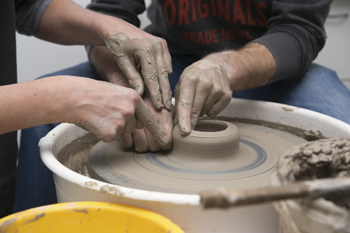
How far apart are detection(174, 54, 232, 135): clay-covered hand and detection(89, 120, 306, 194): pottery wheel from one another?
48mm

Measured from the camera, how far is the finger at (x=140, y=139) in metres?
1.02

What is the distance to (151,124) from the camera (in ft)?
3.11

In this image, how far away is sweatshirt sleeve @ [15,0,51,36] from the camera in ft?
4.64

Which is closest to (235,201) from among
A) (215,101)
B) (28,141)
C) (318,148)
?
(318,148)

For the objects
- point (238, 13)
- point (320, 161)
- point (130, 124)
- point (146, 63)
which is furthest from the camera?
point (238, 13)

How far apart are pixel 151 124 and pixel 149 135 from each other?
0.09 m

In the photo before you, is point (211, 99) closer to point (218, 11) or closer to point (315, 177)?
point (315, 177)

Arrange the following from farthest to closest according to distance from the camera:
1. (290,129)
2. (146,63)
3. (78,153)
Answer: (290,129) → (78,153) → (146,63)

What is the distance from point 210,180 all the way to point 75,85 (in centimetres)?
44

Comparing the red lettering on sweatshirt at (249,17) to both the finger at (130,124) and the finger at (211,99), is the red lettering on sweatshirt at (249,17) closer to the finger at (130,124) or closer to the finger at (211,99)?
the finger at (211,99)

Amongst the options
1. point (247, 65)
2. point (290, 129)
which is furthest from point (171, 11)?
point (290, 129)

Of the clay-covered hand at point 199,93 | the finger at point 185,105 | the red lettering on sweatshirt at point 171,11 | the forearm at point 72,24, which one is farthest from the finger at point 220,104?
the red lettering on sweatshirt at point 171,11

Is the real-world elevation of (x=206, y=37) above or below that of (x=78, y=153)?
above

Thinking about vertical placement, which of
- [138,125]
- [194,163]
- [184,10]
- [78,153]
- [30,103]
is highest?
[184,10]
